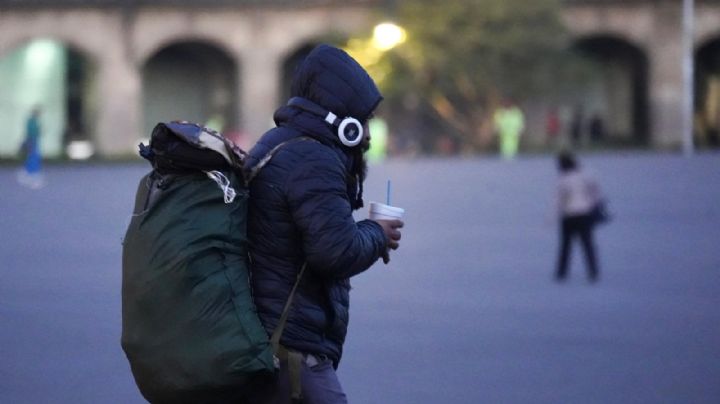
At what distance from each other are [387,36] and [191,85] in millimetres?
10758

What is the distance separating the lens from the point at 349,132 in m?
3.90

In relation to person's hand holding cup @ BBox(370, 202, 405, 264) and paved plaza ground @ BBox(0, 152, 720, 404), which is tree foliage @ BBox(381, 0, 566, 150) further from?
person's hand holding cup @ BBox(370, 202, 405, 264)

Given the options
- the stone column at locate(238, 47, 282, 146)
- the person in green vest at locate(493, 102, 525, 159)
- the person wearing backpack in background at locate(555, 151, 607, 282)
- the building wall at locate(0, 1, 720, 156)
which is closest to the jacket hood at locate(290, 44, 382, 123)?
the person wearing backpack in background at locate(555, 151, 607, 282)

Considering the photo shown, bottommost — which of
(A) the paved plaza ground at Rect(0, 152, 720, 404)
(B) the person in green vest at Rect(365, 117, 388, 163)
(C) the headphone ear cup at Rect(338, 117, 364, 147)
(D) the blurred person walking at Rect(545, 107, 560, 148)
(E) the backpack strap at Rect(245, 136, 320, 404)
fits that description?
(A) the paved plaza ground at Rect(0, 152, 720, 404)

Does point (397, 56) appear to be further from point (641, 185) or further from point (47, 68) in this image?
point (641, 185)

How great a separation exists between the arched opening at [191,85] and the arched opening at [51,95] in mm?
2462

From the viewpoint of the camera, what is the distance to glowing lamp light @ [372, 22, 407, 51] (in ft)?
156

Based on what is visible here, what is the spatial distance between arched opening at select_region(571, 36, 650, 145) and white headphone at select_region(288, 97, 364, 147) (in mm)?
50409

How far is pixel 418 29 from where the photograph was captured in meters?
48.2

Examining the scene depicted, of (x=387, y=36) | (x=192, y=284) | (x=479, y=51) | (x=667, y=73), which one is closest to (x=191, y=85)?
(x=387, y=36)

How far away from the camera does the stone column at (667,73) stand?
50.9 metres

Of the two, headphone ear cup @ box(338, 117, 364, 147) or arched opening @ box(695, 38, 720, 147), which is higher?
arched opening @ box(695, 38, 720, 147)

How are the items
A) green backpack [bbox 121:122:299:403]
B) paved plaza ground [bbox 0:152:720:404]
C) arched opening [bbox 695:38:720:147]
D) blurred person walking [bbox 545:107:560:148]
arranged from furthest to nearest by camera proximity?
arched opening [bbox 695:38:720:147], blurred person walking [bbox 545:107:560:148], paved plaza ground [bbox 0:152:720:404], green backpack [bbox 121:122:299:403]

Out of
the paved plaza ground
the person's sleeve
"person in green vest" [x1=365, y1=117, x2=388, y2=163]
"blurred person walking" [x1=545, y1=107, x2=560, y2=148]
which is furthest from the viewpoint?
"blurred person walking" [x1=545, y1=107, x2=560, y2=148]
